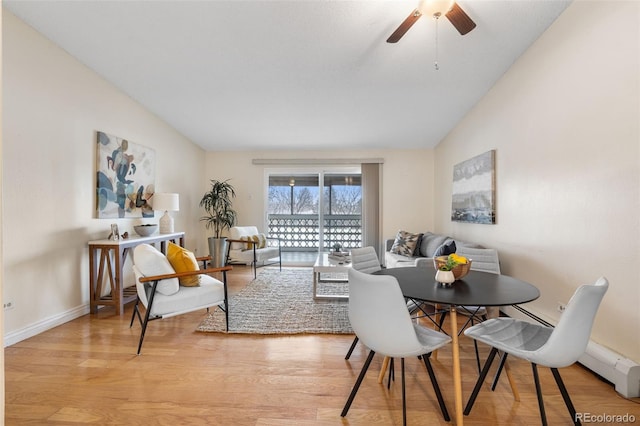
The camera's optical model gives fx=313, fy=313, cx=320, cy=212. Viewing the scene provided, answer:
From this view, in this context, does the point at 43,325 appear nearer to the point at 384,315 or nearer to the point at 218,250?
the point at 218,250

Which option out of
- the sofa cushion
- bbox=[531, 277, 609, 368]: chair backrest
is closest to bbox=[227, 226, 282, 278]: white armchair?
the sofa cushion

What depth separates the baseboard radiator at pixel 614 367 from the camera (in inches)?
74.2

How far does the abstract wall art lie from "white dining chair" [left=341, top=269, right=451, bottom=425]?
3274 mm

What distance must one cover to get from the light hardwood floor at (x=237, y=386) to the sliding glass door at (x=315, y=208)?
11.9 ft

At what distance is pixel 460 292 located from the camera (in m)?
1.77

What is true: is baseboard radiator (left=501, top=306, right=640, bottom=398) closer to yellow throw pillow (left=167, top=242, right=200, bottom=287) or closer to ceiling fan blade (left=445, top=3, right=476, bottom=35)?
ceiling fan blade (left=445, top=3, right=476, bottom=35)

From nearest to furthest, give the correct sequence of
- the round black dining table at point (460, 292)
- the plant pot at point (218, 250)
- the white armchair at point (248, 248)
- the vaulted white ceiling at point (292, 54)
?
the round black dining table at point (460, 292) → the vaulted white ceiling at point (292, 54) → the white armchair at point (248, 248) → the plant pot at point (218, 250)

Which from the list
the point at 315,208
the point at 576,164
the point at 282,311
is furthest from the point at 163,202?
the point at 576,164

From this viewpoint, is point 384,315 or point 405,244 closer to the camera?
point 384,315

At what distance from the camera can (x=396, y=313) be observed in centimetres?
157

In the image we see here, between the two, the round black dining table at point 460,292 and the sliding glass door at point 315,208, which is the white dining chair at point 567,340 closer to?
the round black dining table at point 460,292

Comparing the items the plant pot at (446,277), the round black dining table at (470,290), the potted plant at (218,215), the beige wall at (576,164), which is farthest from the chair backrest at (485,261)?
the potted plant at (218,215)

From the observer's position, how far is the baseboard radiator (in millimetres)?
1885
